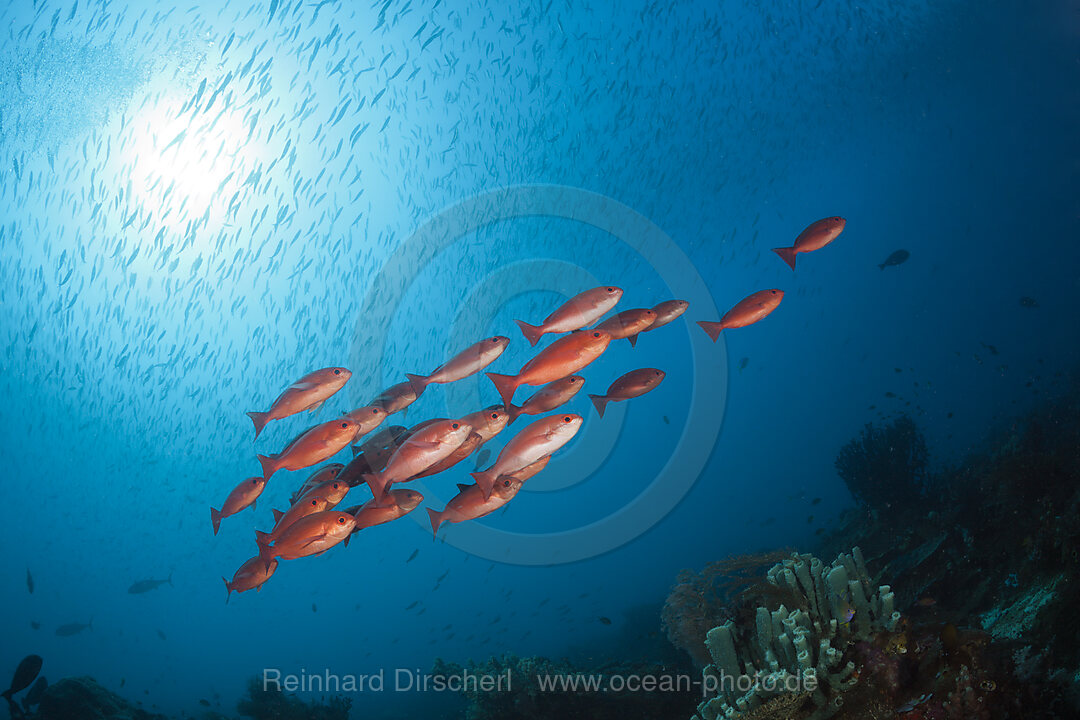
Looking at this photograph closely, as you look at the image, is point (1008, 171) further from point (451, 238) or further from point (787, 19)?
point (451, 238)

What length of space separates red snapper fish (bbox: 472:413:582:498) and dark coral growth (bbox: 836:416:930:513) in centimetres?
1127

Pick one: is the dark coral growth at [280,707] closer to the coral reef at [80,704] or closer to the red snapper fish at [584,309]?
the coral reef at [80,704]

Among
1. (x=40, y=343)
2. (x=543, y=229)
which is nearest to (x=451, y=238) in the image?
(x=543, y=229)

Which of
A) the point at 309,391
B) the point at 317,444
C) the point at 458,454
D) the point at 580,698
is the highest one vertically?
the point at 309,391

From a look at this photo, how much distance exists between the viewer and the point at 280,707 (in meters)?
9.91

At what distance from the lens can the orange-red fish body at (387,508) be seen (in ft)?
11.7

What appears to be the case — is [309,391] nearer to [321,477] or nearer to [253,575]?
[321,477]

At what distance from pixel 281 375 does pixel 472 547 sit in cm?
2643

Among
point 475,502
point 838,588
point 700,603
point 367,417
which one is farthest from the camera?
point 700,603

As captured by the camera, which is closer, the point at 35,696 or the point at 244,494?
the point at 244,494

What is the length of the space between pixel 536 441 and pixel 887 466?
Result: 12.0m

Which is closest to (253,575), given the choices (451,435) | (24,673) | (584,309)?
(451,435)

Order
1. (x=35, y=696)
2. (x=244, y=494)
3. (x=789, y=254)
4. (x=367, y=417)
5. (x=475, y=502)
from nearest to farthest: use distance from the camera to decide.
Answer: (x=475, y=502)
(x=367, y=417)
(x=244, y=494)
(x=789, y=254)
(x=35, y=696)

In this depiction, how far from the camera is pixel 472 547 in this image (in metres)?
49.9
